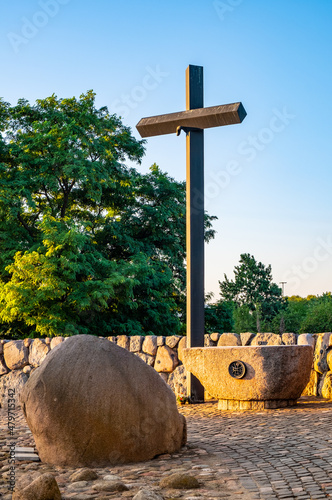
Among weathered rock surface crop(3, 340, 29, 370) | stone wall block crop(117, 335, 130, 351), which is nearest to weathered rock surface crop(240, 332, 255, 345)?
stone wall block crop(117, 335, 130, 351)

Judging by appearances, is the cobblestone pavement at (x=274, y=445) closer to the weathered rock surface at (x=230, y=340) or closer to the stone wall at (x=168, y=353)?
the stone wall at (x=168, y=353)

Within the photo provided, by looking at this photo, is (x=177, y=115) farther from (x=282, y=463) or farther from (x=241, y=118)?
(x=282, y=463)

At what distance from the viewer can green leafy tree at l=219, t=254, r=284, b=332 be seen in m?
32.7

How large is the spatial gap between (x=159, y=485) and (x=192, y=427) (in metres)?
2.60

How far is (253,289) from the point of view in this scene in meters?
34.6

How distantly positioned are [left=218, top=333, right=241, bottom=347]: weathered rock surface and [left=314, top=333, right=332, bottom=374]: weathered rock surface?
1178mm

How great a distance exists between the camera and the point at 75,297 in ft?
45.4

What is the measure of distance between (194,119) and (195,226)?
1635 mm

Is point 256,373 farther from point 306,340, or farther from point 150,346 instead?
point 150,346

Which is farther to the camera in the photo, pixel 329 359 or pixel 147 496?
pixel 329 359

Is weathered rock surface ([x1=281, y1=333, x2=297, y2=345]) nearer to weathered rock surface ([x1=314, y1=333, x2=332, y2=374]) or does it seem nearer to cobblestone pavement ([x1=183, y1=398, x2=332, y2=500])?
weathered rock surface ([x1=314, y1=333, x2=332, y2=374])


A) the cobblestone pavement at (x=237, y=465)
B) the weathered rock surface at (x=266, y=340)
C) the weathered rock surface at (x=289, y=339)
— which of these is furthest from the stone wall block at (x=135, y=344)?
the cobblestone pavement at (x=237, y=465)

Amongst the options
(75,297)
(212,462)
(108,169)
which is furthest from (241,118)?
(108,169)

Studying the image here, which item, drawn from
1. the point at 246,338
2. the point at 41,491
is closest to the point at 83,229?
the point at 246,338
